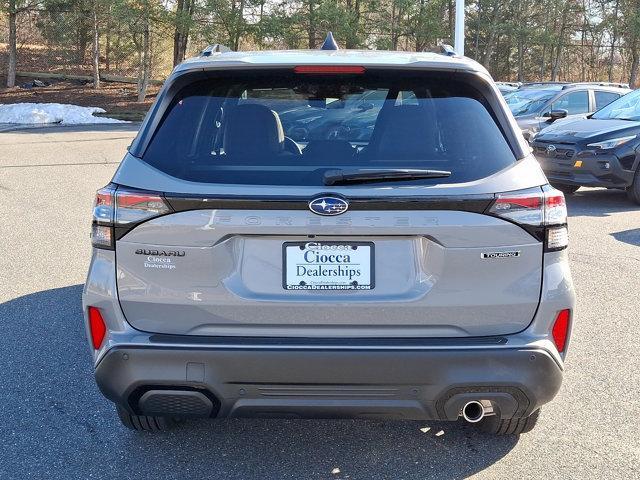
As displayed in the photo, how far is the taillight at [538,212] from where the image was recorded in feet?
9.33

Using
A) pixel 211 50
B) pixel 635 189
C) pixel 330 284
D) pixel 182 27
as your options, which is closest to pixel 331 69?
pixel 211 50

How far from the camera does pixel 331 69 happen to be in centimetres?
310

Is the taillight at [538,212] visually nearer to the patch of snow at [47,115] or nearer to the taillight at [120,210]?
the taillight at [120,210]

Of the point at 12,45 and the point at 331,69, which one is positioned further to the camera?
the point at 12,45

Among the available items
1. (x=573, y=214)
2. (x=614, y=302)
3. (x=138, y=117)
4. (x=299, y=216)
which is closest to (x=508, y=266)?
(x=299, y=216)

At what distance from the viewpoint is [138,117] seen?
26.7 meters

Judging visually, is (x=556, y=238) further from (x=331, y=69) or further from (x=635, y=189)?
(x=635, y=189)

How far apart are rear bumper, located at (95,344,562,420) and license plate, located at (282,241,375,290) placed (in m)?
0.24

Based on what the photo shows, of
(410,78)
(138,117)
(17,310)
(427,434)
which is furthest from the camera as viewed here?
(138,117)

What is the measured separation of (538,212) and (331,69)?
1043 millimetres

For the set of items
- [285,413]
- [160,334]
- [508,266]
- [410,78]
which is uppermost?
[410,78]

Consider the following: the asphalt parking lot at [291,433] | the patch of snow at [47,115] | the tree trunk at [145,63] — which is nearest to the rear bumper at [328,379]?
the asphalt parking lot at [291,433]

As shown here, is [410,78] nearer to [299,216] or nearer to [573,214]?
[299,216]

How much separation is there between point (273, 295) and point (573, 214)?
800cm
